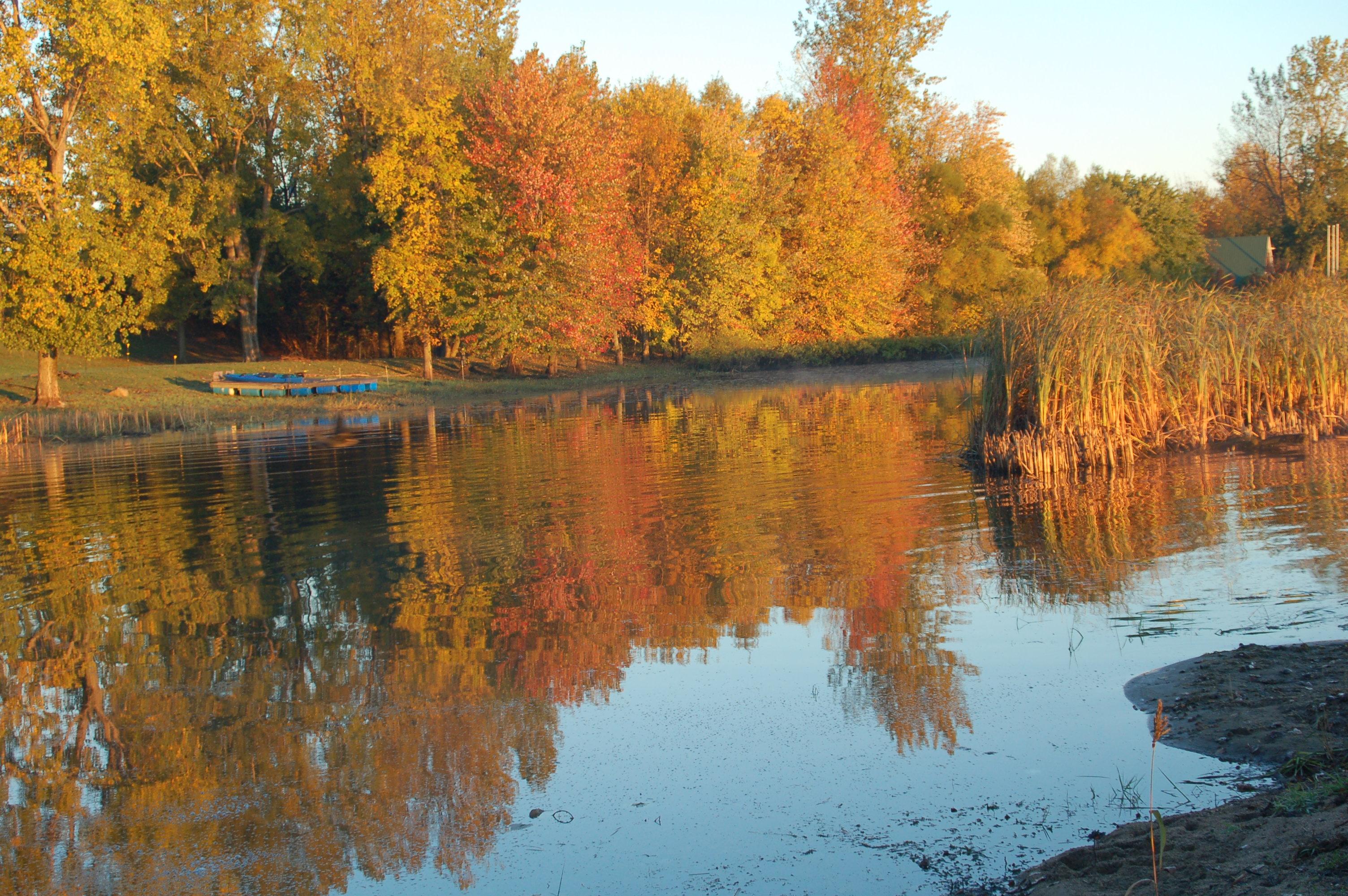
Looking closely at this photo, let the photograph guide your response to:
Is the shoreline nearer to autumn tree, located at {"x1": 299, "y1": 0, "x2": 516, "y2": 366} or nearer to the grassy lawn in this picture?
the grassy lawn

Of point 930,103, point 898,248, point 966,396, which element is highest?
point 930,103

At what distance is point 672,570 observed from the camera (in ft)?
32.7

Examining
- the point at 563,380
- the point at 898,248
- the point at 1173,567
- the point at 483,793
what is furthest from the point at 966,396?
the point at 898,248

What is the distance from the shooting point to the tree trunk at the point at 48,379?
33.1 meters

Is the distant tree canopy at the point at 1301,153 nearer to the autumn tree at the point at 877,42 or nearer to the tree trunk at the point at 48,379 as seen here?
the autumn tree at the point at 877,42

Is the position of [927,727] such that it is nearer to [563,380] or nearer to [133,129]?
[133,129]

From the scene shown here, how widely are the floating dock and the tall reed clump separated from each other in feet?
88.5

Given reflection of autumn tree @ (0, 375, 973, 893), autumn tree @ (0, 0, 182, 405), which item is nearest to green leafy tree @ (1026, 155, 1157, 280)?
autumn tree @ (0, 0, 182, 405)

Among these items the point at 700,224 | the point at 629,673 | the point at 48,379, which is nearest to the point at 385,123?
the point at 700,224

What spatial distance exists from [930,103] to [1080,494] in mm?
52392

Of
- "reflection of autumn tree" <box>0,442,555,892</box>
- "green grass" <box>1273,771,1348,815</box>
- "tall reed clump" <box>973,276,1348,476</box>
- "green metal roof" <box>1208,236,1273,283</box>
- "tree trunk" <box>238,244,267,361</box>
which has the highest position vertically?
"green metal roof" <box>1208,236,1273,283</box>

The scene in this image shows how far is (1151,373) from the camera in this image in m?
15.5

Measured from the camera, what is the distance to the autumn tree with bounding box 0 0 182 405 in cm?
3095

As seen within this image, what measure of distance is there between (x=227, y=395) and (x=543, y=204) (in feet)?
45.5
